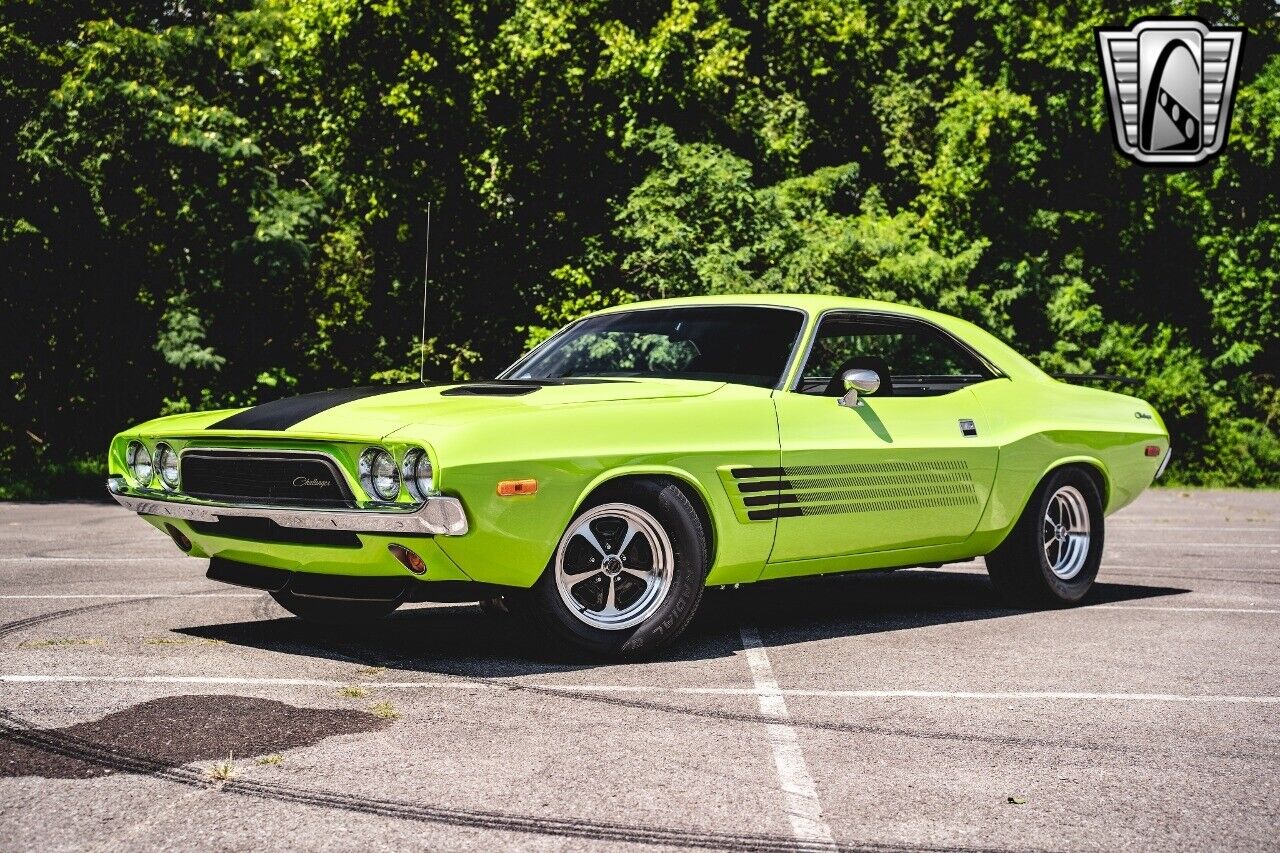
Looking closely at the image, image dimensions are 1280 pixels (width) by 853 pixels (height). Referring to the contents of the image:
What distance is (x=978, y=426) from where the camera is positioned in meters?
7.55

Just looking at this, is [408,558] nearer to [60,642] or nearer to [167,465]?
[167,465]

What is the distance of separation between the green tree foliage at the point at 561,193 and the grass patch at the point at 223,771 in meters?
16.3

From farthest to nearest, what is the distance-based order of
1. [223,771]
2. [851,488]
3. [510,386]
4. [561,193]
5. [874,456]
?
[561,193], [874,456], [851,488], [510,386], [223,771]

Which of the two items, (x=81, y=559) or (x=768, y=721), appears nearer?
(x=768, y=721)

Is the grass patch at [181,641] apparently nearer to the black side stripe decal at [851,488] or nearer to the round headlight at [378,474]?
the round headlight at [378,474]

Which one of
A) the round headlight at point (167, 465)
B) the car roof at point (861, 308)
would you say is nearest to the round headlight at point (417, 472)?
the round headlight at point (167, 465)

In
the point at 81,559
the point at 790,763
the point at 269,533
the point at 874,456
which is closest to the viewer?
the point at 790,763

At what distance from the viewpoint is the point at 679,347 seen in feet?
23.4

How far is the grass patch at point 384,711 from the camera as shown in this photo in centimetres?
500

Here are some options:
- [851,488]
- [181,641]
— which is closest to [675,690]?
[851,488]

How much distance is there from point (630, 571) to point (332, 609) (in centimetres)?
134

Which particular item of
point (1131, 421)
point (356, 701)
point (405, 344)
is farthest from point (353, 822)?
point (405, 344)

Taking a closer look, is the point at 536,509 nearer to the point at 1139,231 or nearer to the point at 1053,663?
the point at 1053,663

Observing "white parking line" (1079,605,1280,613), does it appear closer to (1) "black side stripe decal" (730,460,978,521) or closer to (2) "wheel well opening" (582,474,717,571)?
(1) "black side stripe decal" (730,460,978,521)
